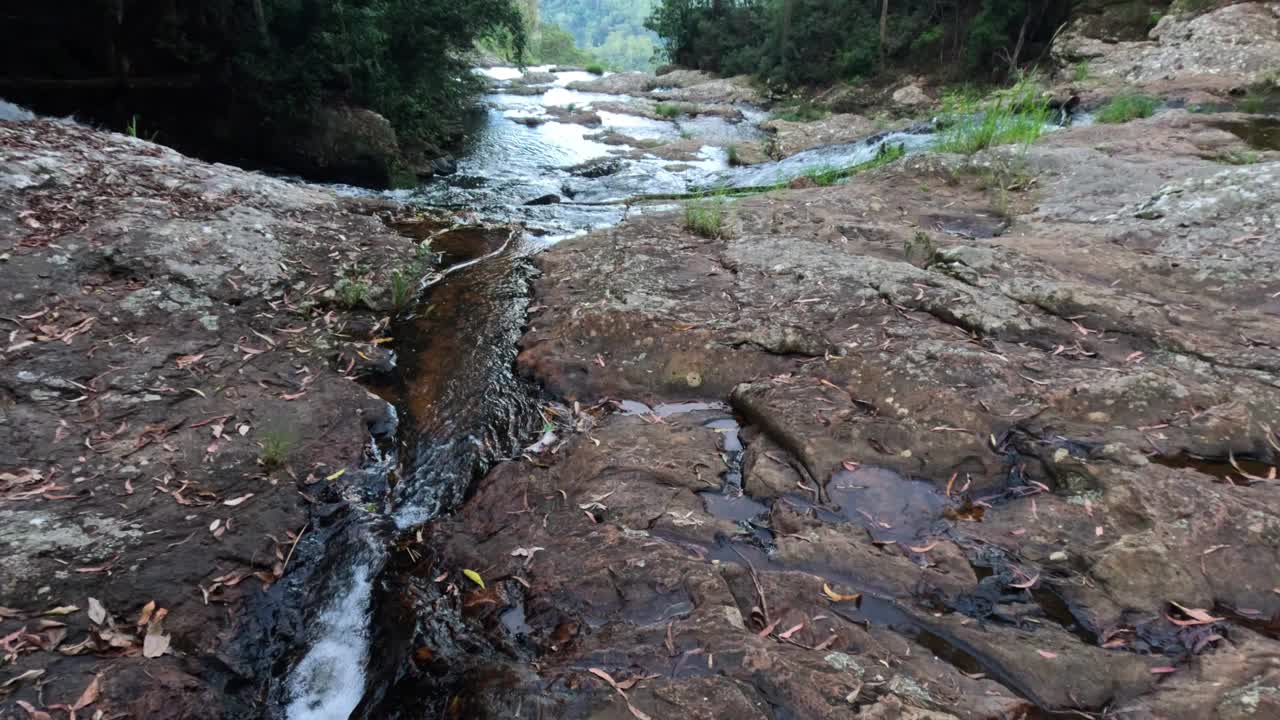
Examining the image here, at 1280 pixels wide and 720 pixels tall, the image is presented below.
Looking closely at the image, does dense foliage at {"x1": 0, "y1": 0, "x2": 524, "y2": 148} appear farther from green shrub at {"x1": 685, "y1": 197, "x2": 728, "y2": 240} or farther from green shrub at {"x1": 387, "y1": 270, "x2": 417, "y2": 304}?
green shrub at {"x1": 685, "y1": 197, "x2": 728, "y2": 240}

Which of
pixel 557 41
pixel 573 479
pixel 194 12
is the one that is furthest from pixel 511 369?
pixel 557 41

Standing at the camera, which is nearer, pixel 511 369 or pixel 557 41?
pixel 511 369

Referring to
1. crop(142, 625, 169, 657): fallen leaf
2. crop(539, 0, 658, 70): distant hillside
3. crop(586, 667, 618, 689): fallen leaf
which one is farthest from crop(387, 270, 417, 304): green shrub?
crop(539, 0, 658, 70): distant hillside

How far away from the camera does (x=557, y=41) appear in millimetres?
65875

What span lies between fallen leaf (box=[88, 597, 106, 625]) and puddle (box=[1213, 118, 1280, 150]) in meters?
10.4

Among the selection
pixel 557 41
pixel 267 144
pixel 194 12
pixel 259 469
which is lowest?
pixel 259 469

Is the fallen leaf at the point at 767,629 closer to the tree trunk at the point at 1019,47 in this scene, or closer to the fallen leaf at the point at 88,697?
the fallen leaf at the point at 88,697

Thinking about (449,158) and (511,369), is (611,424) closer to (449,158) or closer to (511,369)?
(511,369)

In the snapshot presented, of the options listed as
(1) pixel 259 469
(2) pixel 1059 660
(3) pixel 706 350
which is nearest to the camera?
(2) pixel 1059 660

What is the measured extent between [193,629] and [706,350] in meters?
2.75

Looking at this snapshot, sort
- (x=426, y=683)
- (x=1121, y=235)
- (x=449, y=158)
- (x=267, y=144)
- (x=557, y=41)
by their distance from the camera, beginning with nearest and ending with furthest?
(x=426, y=683)
(x=1121, y=235)
(x=267, y=144)
(x=449, y=158)
(x=557, y=41)

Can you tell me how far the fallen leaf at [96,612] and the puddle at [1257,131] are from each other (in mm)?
10444

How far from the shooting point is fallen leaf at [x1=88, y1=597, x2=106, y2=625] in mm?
2111

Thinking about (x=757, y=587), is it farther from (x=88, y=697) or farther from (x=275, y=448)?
(x=275, y=448)
